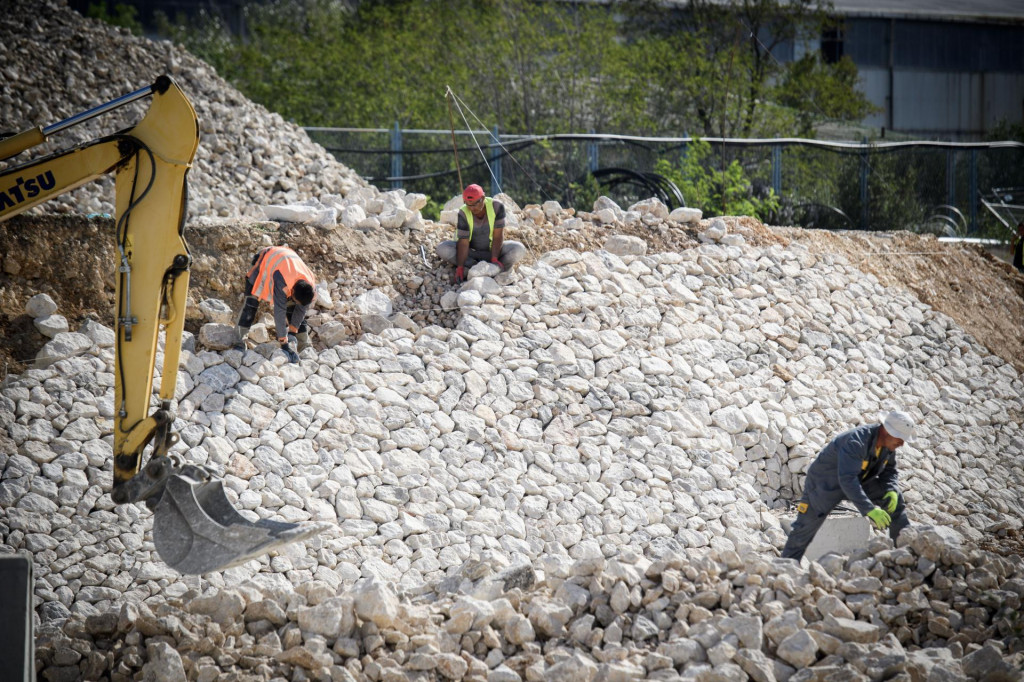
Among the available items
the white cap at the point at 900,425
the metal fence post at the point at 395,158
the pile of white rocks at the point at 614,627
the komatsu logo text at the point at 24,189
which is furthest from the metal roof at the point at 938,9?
the komatsu logo text at the point at 24,189

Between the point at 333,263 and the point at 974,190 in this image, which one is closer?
the point at 333,263

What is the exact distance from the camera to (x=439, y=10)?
21.6 m

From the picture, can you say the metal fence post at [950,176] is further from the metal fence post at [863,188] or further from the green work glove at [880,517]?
the green work glove at [880,517]

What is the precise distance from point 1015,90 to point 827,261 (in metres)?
21.9

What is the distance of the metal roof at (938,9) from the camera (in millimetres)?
28469

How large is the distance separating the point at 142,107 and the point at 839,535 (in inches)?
420

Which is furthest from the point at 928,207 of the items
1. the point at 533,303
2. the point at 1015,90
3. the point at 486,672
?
the point at 1015,90

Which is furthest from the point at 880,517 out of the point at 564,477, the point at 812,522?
the point at 564,477

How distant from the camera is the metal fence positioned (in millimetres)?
14773

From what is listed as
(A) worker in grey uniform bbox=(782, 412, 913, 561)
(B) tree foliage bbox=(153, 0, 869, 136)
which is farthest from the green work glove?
(B) tree foliage bbox=(153, 0, 869, 136)

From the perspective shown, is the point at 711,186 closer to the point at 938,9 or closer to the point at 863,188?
the point at 863,188

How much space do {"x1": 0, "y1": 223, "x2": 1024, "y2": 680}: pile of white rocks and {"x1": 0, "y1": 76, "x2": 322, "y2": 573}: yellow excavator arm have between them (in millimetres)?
506

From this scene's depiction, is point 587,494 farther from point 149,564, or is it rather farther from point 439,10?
point 439,10

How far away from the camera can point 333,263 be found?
1004 centimetres
